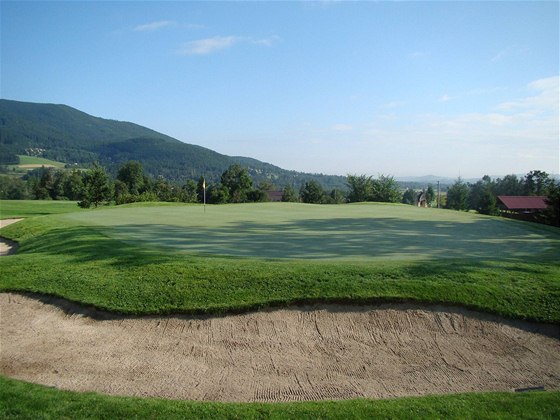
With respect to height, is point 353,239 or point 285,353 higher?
point 353,239

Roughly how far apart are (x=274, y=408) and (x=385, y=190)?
69.8 metres

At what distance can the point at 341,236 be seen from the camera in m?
15.7

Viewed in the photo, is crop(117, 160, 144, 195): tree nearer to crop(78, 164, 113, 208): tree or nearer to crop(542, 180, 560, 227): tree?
crop(78, 164, 113, 208): tree

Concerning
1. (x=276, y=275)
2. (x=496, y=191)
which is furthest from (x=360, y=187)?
(x=496, y=191)

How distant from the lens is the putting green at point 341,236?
12.5 meters

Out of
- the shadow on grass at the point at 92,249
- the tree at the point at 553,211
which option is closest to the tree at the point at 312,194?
the tree at the point at 553,211

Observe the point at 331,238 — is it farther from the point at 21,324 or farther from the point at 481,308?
the point at 21,324

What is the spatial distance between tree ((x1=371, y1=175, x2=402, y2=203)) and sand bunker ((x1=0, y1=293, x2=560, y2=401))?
205ft

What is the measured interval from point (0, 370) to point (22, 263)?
5997 mm

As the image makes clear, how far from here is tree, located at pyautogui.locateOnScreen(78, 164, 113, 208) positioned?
50469 millimetres

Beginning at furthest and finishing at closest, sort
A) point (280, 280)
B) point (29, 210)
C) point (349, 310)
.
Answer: point (29, 210)
point (280, 280)
point (349, 310)

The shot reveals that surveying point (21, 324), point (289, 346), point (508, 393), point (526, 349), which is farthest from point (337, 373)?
point (21, 324)

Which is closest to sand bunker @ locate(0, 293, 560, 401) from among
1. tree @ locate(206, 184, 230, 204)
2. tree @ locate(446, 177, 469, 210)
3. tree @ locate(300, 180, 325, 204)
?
tree @ locate(206, 184, 230, 204)

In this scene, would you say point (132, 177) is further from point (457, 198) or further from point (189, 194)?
point (457, 198)
